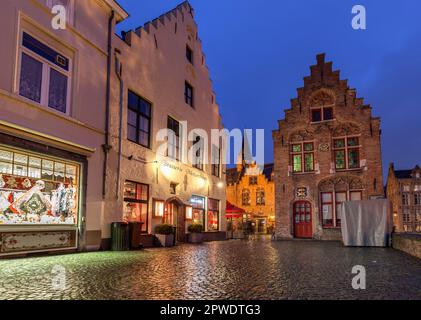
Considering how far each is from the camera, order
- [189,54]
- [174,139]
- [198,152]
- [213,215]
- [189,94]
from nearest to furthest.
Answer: [174,139]
[189,94]
[198,152]
[189,54]
[213,215]

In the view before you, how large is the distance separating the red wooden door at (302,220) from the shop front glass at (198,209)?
7.23 meters

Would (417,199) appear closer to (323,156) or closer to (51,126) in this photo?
(323,156)

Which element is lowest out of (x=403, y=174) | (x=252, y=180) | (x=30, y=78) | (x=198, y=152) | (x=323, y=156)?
(x=198, y=152)

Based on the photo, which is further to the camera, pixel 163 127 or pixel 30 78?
pixel 163 127

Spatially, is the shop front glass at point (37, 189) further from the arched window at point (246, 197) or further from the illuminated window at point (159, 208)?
the arched window at point (246, 197)

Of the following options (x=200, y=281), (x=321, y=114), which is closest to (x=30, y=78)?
(x=200, y=281)

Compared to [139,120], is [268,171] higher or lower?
higher

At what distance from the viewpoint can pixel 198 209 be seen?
2136 centimetres

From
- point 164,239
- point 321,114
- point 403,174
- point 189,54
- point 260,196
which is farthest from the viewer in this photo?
point 403,174

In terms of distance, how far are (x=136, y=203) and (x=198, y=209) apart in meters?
6.58

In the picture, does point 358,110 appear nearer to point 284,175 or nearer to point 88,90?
point 284,175

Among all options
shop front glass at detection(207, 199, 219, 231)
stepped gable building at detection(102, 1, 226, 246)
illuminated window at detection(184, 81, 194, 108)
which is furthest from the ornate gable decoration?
illuminated window at detection(184, 81, 194, 108)

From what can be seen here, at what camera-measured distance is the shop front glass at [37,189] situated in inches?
386
